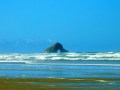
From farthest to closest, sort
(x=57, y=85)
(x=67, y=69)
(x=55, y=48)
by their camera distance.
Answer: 1. (x=55, y=48)
2. (x=67, y=69)
3. (x=57, y=85)

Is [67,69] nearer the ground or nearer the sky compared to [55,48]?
nearer the ground

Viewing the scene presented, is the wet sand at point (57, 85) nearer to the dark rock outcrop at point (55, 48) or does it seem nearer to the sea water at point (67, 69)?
the sea water at point (67, 69)

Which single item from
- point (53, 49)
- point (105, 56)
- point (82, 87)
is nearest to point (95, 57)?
point (105, 56)

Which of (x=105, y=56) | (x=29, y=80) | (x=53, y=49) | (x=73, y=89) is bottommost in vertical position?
(x=73, y=89)

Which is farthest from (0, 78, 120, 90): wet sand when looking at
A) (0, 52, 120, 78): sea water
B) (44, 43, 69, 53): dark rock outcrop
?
(44, 43, 69, 53): dark rock outcrop

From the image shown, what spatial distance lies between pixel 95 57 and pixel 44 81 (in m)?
40.1

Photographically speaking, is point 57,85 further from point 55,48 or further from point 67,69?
point 55,48

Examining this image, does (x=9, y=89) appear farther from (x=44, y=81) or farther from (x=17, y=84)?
(x=44, y=81)

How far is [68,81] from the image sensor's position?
A: 89.0 ft

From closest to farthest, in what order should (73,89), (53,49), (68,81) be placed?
1. (73,89)
2. (68,81)
3. (53,49)

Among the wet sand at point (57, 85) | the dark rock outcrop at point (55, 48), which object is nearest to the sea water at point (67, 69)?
the wet sand at point (57, 85)

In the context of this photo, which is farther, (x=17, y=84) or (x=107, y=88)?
(x=17, y=84)

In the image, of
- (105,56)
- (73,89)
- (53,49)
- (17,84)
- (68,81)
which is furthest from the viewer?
(53,49)

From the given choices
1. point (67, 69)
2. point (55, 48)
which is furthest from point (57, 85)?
point (55, 48)
